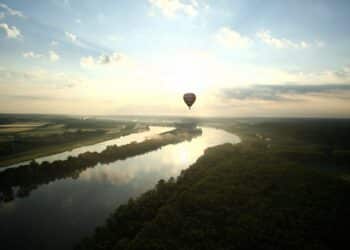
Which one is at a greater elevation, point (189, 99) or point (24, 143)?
point (189, 99)

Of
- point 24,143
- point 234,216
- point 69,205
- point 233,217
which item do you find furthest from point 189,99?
point 24,143

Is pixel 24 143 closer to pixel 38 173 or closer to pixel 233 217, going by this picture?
pixel 38 173

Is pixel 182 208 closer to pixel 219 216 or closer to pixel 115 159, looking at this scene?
pixel 219 216

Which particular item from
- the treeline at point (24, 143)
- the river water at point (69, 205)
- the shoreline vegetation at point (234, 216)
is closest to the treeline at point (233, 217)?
the shoreline vegetation at point (234, 216)

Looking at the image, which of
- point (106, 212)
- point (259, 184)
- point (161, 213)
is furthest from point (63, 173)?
point (259, 184)

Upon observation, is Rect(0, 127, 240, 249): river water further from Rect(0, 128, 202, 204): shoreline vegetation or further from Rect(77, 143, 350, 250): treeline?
Rect(77, 143, 350, 250): treeline

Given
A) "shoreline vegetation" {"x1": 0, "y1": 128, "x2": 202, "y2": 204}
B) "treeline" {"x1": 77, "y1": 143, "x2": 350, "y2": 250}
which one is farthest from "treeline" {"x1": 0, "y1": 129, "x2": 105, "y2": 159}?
"treeline" {"x1": 77, "y1": 143, "x2": 350, "y2": 250}
